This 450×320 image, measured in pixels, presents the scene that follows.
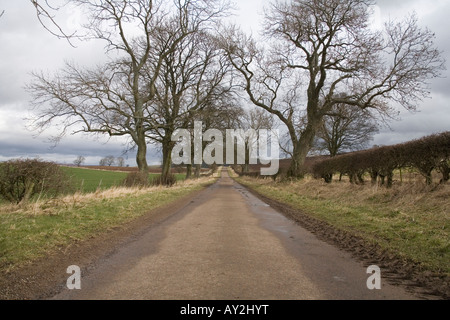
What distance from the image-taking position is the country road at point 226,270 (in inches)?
141

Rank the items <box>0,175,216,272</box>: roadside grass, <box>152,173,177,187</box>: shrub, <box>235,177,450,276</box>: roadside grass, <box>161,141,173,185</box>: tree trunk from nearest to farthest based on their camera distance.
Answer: <box>0,175,216,272</box>: roadside grass < <box>235,177,450,276</box>: roadside grass < <box>152,173,177,187</box>: shrub < <box>161,141,173,185</box>: tree trunk

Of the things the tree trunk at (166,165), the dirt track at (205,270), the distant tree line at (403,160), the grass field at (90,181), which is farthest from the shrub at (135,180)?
the dirt track at (205,270)

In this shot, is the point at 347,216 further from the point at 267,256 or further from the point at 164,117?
the point at 164,117

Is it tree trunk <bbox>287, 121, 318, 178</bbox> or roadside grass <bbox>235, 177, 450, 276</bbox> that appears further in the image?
tree trunk <bbox>287, 121, 318, 178</bbox>

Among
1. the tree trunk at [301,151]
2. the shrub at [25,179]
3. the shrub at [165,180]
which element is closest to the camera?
the shrub at [25,179]

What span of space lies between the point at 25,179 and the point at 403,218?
12.2m

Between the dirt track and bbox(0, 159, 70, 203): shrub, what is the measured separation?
5641mm

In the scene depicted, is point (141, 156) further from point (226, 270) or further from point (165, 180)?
point (226, 270)

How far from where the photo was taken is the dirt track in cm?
360

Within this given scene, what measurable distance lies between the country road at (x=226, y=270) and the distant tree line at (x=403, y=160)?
20.3 ft

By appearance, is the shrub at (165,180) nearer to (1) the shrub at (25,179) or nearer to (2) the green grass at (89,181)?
(2) the green grass at (89,181)

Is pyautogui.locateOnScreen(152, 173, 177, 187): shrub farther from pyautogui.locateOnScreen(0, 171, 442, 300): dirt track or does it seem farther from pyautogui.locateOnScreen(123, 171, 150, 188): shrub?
pyautogui.locateOnScreen(0, 171, 442, 300): dirt track

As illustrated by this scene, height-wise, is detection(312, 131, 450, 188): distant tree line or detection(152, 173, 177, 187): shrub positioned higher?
detection(312, 131, 450, 188): distant tree line

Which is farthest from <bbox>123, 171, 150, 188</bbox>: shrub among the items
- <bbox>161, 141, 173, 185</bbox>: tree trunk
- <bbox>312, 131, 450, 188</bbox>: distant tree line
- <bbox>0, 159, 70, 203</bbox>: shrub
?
<bbox>312, 131, 450, 188</bbox>: distant tree line
